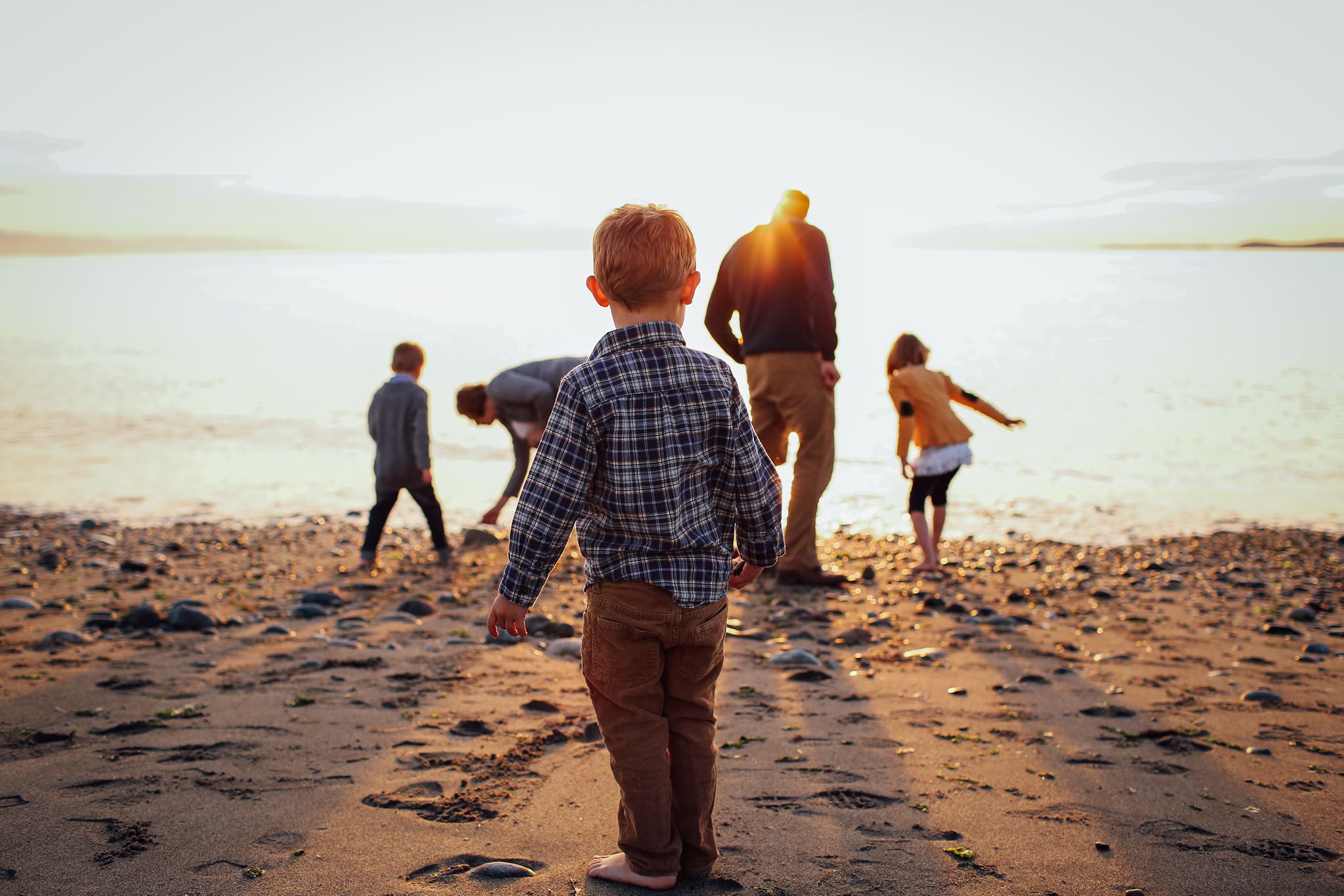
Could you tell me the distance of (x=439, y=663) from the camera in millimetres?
4828

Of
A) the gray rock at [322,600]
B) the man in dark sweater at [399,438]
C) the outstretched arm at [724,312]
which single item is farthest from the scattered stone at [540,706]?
the man in dark sweater at [399,438]

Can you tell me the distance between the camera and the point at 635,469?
2.35 m

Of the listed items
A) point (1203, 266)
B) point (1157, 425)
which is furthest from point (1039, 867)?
point (1203, 266)

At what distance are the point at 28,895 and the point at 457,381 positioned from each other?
19.0 meters

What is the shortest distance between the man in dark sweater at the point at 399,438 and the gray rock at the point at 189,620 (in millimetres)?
2176

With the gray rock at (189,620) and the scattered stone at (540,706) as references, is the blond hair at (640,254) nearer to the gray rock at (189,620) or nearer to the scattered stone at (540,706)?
the scattered stone at (540,706)

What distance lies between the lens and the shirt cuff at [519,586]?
2.35 meters

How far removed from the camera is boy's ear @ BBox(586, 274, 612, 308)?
8.17 ft

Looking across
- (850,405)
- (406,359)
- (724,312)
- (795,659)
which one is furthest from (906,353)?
(850,405)

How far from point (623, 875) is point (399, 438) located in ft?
18.2

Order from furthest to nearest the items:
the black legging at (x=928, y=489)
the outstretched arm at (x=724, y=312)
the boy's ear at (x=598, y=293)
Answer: the black legging at (x=928, y=489) < the outstretched arm at (x=724, y=312) < the boy's ear at (x=598, y=293)

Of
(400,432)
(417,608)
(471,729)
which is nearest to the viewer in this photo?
(471,729)

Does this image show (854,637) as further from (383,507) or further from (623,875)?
(383,507)

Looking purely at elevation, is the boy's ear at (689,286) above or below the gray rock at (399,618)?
above
